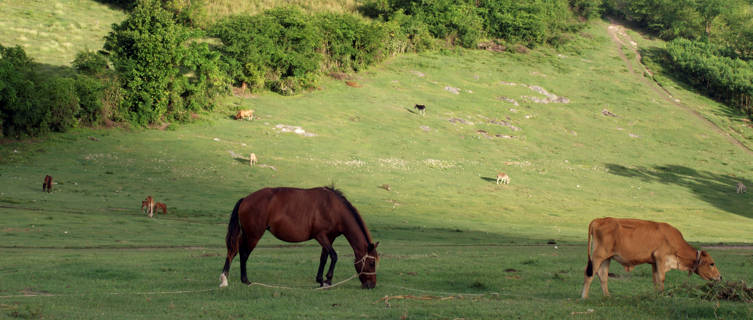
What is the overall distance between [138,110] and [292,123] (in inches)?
534

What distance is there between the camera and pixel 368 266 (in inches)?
611

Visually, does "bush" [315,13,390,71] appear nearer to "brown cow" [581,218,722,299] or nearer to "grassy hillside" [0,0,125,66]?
"grassy hillside" [0,0,125,66]

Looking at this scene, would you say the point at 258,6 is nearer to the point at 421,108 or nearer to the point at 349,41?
the point at 349,41

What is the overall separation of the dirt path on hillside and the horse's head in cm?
7384

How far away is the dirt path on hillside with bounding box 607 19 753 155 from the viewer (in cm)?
8330

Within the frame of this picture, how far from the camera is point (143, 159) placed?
4622 cm

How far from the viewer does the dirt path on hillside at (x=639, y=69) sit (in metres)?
83.3

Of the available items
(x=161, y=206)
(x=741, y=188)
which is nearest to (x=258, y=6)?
(x=741, y=188)

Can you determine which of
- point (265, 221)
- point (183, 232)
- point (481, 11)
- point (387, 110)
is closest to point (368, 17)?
point (481, 11)

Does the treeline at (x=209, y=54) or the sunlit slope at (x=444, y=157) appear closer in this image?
the sunlit slope at (x=444, y=157)

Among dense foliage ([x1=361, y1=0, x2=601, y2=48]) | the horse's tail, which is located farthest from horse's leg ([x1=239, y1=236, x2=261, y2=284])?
dense foliage ([x1=361, y1=0, x2=601, y2=48])

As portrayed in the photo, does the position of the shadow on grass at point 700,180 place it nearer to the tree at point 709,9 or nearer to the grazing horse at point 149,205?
the grazing horse at point 149,205

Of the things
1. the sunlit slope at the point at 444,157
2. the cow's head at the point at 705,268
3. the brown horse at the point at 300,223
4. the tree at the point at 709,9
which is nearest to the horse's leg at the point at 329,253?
the brown horse at the point at 300,223

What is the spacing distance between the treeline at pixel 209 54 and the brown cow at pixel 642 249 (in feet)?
130
